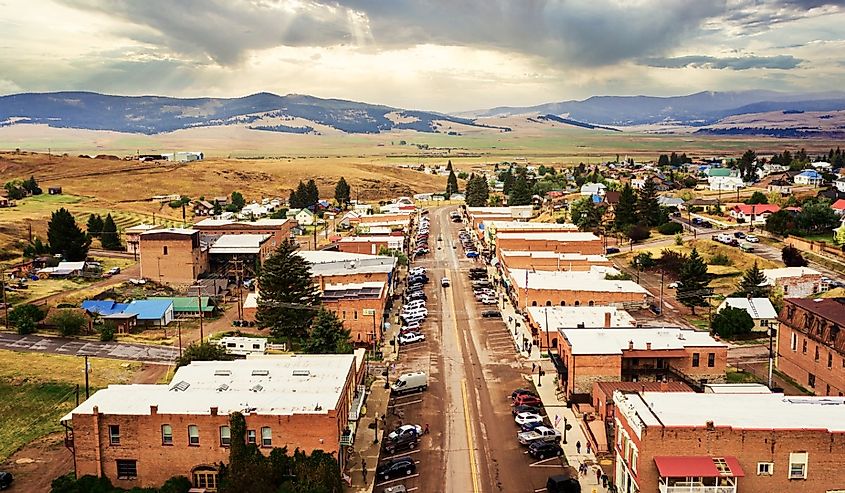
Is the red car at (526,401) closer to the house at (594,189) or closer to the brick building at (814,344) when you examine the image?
the brick building at (814,344)

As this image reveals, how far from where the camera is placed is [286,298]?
49.8 m

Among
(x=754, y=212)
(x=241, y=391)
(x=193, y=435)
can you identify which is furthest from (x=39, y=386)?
(x=754, y=212)

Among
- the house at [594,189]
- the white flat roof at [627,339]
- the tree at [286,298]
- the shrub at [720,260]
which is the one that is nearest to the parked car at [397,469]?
the white flat roof at [627,339]

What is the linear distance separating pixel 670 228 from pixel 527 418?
186ft

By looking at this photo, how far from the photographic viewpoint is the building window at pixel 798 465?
2514cm

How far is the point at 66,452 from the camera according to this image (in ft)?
109

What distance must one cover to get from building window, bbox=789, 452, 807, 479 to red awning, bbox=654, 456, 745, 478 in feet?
6.34

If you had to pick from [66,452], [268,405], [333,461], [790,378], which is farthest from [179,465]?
[790,378]

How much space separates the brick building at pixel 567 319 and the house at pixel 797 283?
610 inches

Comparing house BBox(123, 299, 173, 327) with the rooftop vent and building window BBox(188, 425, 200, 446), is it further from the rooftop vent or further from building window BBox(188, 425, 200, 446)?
Answer: building window BBox(188, 425, 200, 446)

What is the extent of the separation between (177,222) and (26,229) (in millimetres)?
21662

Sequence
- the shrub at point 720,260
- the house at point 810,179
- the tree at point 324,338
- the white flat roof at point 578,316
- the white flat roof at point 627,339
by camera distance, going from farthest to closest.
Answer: the house at point 810,179 < the shrub at point 720,260 < the white flat roof at point 578,316 < the tree at point 324,338 < the white flat roof at point 627,339

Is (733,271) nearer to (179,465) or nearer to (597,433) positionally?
(597,433)

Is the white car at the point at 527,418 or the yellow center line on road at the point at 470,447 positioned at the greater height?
the white car at the point at 527,418
